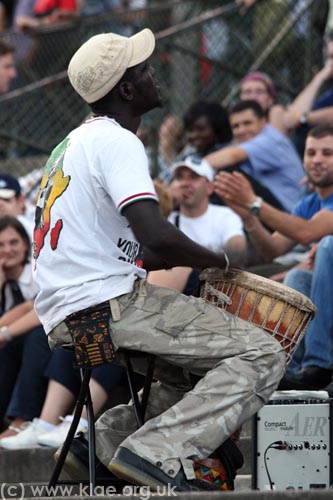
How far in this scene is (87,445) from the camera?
6.07 meters

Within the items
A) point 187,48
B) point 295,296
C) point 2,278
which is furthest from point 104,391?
point 187,48

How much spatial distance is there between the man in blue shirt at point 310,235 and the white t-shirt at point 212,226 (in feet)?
1.55

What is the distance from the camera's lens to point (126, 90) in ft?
18.7

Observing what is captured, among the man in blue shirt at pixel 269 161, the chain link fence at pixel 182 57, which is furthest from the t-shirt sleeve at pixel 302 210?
the chain link fence at pixel 182 57

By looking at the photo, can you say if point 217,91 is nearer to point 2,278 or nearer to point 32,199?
point 32,199

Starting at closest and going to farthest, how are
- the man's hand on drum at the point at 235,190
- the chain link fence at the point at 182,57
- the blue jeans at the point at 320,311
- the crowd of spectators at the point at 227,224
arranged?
the blue jeans at the point at 320,311
the crowd of spectators at the point at 227,224
the man's hand on drum at the point at 235,190
the chain link fence at the point at 182,57

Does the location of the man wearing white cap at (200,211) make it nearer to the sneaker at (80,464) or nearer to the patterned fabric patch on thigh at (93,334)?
the sneaker at (80,464)

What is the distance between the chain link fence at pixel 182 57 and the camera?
13602 mm

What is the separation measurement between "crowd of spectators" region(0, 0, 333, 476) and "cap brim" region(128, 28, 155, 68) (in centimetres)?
95

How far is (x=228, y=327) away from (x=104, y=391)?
2.48 m

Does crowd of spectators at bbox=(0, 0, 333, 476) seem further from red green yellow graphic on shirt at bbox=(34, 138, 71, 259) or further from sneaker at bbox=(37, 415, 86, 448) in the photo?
red green yellow graphic on shirt at bbox=(34, 138, 71, 259)

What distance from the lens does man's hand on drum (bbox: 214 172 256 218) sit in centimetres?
815

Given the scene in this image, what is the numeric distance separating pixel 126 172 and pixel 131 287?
0.56m

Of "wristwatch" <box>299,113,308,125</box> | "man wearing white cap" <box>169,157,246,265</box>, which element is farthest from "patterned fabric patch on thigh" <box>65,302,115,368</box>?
"wristwatch" <box>299,113,308,125</box>
